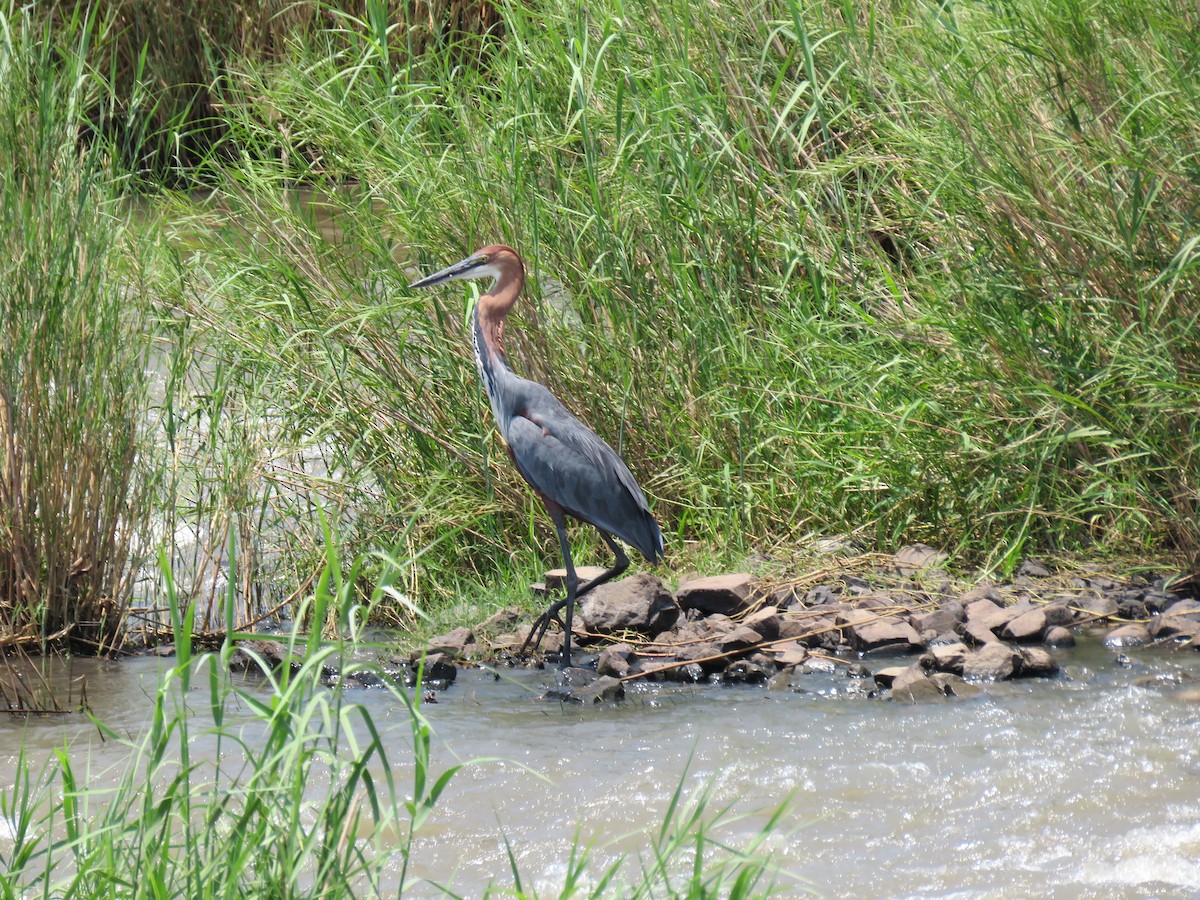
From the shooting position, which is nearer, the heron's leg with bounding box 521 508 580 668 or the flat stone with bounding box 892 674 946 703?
the flat stone with bounding box 892 674 946 703

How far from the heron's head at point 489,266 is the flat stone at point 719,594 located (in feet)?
4.56

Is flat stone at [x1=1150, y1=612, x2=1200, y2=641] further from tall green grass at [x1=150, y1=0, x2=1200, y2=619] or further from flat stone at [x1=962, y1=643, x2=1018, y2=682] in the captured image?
flat stone at [x1=962, y1=643, x2=1018, y2=682]

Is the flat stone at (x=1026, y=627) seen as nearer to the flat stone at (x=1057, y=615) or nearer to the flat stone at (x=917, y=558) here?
the flat stone at (x=1057, y=615)

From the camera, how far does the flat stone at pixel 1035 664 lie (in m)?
4.39

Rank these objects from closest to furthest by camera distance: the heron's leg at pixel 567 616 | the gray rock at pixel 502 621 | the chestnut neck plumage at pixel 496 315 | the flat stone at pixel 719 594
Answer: the heron's leg at pixel 567 616
the flat stone at pixel 719 594
the gray rock at pixel 502 621
the chestnut neck plumage at pixel 496 315

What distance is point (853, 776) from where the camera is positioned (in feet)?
12.0

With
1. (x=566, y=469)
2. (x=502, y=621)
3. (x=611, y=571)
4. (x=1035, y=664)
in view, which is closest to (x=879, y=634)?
(x=1035, y=664)

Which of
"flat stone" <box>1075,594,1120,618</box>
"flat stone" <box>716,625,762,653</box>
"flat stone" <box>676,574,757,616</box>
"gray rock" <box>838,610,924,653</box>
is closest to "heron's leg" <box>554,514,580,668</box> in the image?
"flat stone" <box>676,574,757,616</box>

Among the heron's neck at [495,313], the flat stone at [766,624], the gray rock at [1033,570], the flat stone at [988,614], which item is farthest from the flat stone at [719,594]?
the heron's neck at [495,313]

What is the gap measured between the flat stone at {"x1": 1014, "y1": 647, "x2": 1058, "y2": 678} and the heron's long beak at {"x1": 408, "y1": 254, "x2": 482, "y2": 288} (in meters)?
2.46

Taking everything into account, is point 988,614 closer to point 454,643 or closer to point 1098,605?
point 1098,605

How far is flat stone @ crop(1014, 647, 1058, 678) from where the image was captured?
4.39 metres

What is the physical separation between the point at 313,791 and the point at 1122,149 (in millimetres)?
3358

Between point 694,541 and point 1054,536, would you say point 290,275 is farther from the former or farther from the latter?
point 1054,536
